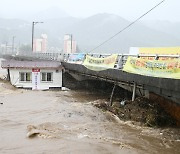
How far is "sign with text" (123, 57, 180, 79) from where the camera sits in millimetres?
12869

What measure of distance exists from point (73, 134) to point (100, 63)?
9213 mm

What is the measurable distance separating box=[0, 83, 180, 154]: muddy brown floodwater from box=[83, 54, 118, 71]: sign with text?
279cm

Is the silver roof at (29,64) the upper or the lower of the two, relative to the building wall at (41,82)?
upper

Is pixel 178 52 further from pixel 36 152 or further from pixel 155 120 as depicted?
pixel 36 152

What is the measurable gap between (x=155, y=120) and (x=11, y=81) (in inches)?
864

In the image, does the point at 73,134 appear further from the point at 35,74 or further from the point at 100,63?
the point at 35,74

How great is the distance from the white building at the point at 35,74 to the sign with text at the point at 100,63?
9.72 m

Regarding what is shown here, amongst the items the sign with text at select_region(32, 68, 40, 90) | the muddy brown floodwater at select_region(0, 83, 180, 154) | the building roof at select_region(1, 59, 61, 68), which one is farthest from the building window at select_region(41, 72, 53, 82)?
the muddy brown floodwater at select_region(0, 83, 180, 154)

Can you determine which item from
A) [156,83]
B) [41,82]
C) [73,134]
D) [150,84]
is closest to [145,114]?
[150,84]

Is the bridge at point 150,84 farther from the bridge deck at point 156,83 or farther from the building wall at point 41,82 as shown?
the building wall at point 41,82

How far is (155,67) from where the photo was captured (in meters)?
14.3

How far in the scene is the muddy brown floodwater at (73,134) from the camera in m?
11.5

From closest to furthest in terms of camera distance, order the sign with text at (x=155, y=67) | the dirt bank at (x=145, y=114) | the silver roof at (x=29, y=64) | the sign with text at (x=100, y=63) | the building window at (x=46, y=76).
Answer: the sign with text at (x=155, y=67), the dirt bank at (x=145, y=114), the sign with text at (x=100, y=63), the silver roof at (x=29, y=64), the building window at (x=46, y=76)

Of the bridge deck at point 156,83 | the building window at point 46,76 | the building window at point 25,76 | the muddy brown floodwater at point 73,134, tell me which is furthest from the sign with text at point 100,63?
the building window at point 25,76
